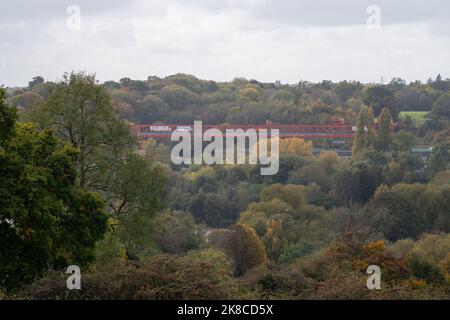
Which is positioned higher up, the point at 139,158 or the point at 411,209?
the point at 139,158

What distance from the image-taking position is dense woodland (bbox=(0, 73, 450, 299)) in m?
13.0

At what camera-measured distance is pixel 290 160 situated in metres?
75.9

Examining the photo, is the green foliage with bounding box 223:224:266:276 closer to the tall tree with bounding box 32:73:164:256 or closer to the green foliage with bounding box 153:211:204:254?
the green foliage with bounding box 153:211:204:254

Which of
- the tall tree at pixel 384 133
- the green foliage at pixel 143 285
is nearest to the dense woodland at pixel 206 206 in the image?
the green foliage at pixel 143 285

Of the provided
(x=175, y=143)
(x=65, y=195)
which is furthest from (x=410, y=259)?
(x=175, y=143)

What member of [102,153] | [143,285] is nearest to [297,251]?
[102,153]

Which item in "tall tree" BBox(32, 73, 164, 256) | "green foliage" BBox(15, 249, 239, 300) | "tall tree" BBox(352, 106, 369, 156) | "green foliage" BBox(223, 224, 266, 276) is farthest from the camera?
"tall tree" BBox(352, 106, 369, 156)

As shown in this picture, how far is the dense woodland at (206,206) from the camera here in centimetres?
1297

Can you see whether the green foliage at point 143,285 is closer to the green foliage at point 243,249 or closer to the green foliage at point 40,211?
the green foliage at point 40,211

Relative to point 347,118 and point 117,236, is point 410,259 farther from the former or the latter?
point 347,118

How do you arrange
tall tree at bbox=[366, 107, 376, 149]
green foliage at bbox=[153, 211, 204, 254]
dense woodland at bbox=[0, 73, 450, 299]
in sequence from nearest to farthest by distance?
dense woodland at bbox=[0, 73, 450, 299] → green foliage at bbox=[153, 211, 204, 254] → tall tree at bbox=[366, 107, 376, 149]

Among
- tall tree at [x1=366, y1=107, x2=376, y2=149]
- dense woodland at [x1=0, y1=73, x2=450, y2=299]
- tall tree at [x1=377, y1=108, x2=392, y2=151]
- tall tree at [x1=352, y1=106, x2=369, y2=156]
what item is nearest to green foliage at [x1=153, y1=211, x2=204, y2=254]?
dense woodland at [x1=0, y1=73, x2=450, y2=299]

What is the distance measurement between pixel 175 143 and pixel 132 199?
68264mm

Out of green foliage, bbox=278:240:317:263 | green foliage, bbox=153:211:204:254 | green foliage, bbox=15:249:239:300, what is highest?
green foliage, bbox=15:249:239:300
